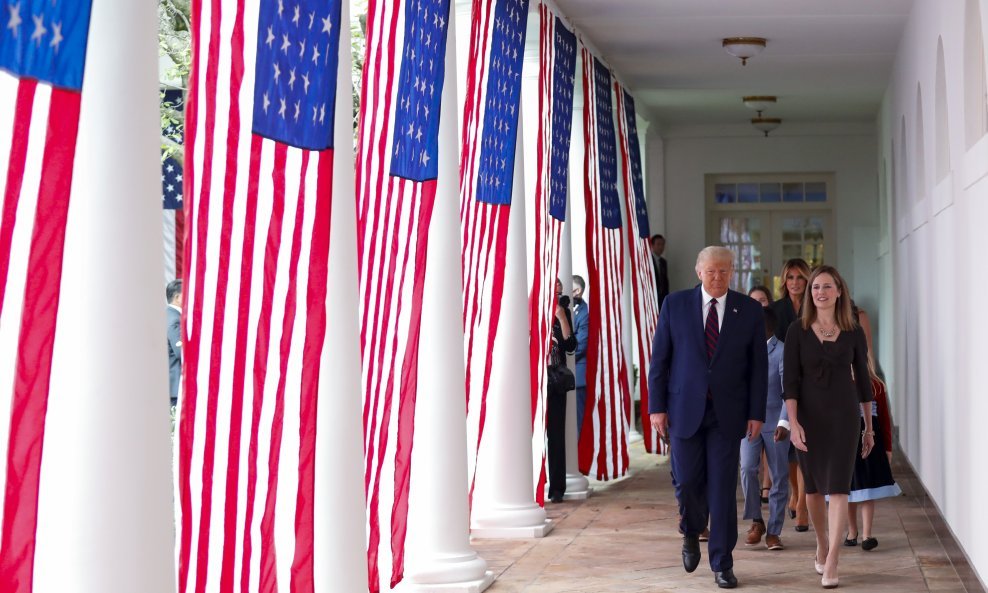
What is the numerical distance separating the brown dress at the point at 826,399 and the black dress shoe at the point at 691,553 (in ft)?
2.20

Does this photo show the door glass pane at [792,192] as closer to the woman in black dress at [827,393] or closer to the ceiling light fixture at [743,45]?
the ceiling light fixture at [743,45]

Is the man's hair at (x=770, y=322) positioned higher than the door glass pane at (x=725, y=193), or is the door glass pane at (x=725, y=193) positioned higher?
the door glass pane at (x=725, y=193)

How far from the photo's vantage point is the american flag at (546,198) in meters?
9.49

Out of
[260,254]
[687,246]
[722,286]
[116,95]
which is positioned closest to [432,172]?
[722,286]

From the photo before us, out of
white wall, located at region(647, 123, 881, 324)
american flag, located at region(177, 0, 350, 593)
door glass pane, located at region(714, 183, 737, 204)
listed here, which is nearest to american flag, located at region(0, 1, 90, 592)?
american flag, located at region(177, 0, 350, 593)

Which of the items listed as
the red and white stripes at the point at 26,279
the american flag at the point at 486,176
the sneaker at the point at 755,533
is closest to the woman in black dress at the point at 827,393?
the sneaker at the point at 755,533

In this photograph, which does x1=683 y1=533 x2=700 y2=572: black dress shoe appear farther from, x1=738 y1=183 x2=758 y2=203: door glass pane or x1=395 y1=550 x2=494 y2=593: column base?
x1=738 y1=183 x2=758 y2=203: door glass pane

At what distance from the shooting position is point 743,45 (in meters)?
12.0

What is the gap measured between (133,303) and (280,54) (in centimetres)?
144

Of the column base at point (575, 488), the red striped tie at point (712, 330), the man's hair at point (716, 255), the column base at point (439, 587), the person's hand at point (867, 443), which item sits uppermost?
the man's hair at point (716, 255)

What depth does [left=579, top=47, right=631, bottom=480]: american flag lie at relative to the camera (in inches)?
456

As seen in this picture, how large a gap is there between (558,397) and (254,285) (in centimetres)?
646

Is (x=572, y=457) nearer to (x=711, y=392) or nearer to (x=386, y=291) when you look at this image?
(x=711, y=392)

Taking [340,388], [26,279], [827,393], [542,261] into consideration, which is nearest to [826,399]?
[827,393]
